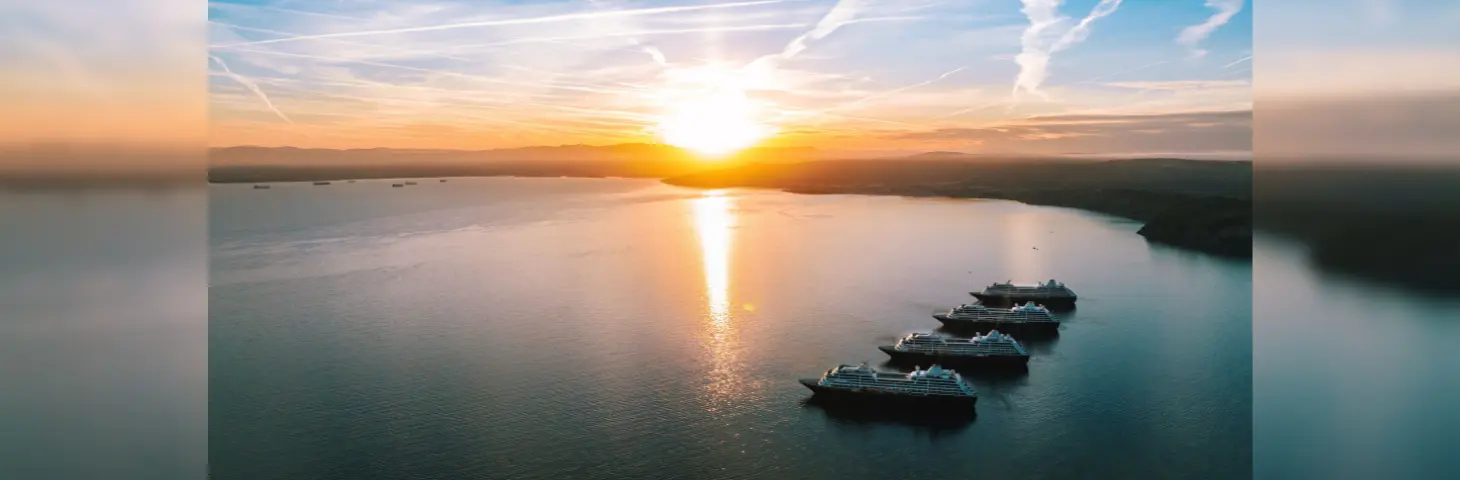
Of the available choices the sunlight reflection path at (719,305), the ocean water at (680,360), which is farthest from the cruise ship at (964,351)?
the sunlight reflection path at (719,305)

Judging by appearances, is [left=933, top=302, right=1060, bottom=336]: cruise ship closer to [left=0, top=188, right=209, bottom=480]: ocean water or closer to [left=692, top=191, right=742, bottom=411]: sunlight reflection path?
[left=692, top=191, right=742, bottom=411]: sunlight reflection path

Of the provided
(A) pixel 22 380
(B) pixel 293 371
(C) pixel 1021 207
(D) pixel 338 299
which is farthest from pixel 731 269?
(C) pixel 1021 207

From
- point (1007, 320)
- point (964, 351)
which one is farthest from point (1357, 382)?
point (1007, 320)

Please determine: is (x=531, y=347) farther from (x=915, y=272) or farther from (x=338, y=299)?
(x=915, y=272)

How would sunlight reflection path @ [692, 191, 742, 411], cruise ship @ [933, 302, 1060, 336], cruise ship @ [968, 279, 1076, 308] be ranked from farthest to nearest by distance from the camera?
cruise ship @ [968, 279, 1076, 308], cruise ship @ [933, 302, 1060, 336], sunlight reflection path @ [692, 191, 742, 411]

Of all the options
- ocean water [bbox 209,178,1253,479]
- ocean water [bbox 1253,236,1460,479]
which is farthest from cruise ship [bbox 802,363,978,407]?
ocean water [bbox 1253,236,1460,479]

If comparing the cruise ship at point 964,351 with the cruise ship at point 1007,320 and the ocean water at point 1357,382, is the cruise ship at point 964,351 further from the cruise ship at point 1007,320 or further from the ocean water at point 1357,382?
the ocean water at point 1357,382

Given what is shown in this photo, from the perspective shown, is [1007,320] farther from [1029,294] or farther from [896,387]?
[896,387]
